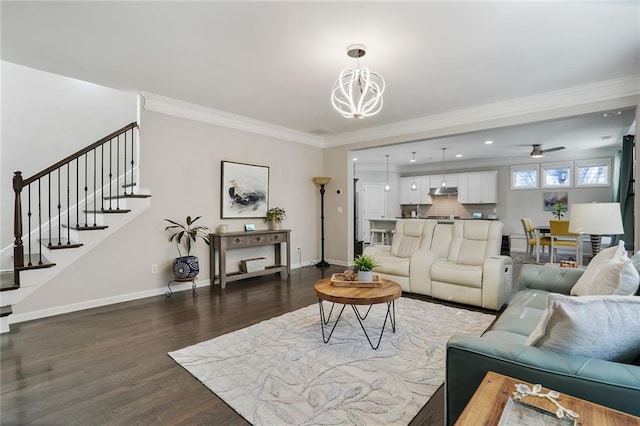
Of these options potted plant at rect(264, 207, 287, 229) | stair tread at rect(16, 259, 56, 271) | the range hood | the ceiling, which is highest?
the ceiling

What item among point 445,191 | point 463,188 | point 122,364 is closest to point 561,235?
point 463,188

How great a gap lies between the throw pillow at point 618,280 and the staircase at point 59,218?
15.3 feet

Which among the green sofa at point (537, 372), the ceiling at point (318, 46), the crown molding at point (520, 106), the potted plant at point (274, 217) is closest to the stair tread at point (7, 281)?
the ceiling at point (318, 46)

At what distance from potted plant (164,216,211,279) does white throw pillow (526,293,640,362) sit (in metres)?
4.10

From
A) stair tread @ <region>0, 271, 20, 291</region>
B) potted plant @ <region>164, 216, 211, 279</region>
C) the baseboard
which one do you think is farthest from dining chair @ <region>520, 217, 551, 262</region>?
stair tread @ <region>0, 271, 20, 291</region>

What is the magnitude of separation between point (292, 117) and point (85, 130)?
3159 mm

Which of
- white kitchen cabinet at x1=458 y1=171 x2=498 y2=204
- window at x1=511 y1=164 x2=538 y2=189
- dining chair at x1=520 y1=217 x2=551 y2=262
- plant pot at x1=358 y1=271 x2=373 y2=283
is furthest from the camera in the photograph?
white kitchen cabinet at x1=458 y1=171 x2=498 y2=204

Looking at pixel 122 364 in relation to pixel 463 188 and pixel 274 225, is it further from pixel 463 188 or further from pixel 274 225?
pixel 463 188

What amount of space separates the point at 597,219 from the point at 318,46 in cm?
302

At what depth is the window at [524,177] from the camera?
8.77 metres

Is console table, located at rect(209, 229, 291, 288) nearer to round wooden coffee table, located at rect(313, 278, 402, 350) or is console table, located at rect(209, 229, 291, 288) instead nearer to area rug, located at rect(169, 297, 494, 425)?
area rug, located at rect(169, 297, 494, 425)

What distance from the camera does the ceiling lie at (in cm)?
247

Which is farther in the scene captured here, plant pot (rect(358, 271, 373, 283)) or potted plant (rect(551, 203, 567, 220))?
potted plant (rect(551, 203, 567, 220))

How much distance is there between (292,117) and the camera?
17.5ft
